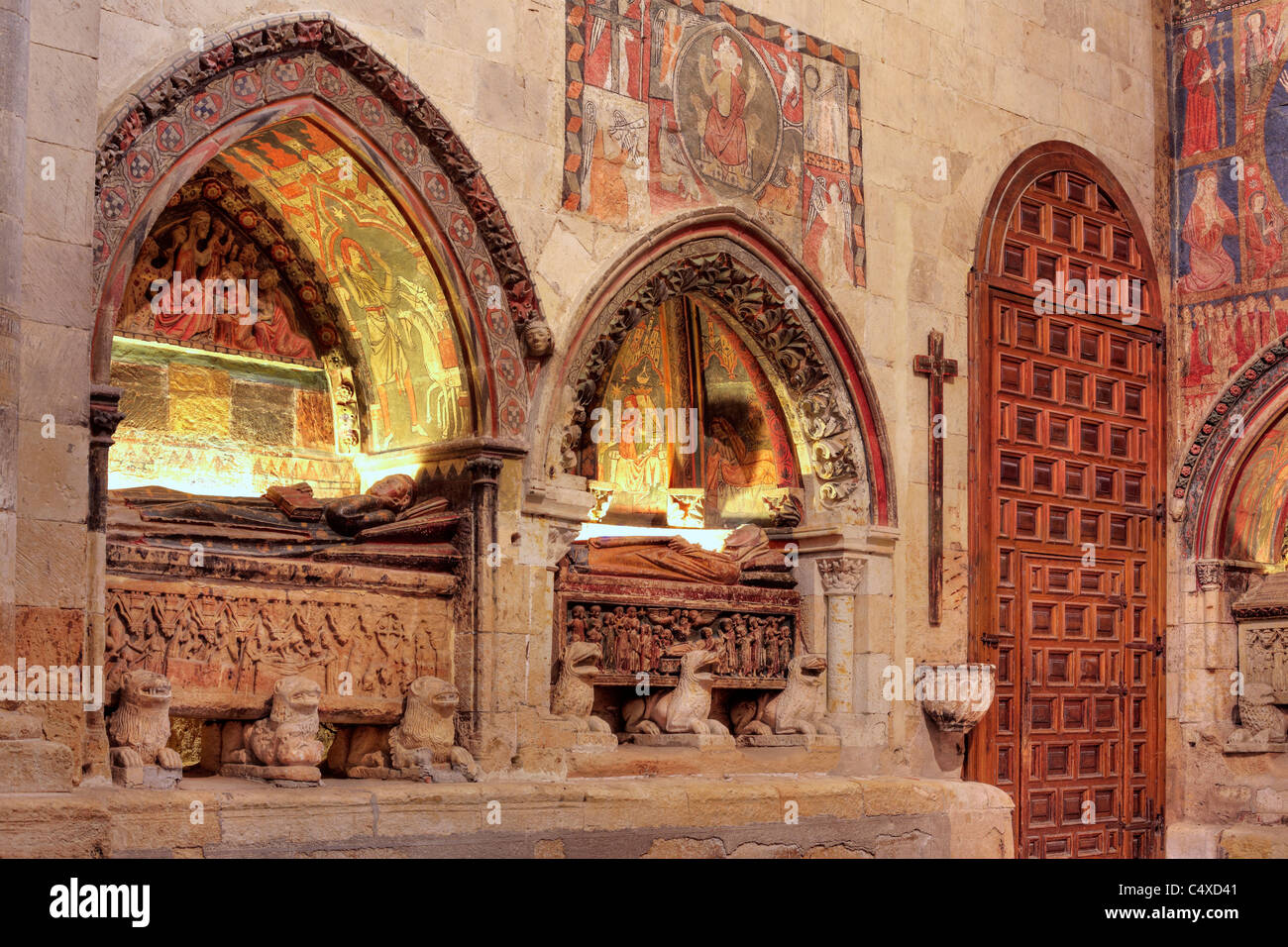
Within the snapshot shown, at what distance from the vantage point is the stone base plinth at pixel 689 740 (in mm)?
10422

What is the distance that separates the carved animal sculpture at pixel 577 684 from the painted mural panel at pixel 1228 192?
19.0 feet

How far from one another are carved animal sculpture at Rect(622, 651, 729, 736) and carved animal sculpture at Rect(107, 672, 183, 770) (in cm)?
335

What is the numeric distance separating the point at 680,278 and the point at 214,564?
11.5 ft

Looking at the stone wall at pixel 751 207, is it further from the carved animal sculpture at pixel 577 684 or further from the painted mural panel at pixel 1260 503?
the painted mural panel at pixel 1260 503

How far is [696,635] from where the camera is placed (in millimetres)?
10984

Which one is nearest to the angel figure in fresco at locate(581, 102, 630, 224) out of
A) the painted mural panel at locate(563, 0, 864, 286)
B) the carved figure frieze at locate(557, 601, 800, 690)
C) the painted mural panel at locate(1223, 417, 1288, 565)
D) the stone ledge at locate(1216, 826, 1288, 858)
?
the painted mural panel at locate(563, 0, 864, 286)

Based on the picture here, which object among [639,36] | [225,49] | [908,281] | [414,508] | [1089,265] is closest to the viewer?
[225,49]

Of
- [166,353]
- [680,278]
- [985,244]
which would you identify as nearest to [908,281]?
[985,244]

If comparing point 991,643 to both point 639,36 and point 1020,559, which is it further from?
point 639,36

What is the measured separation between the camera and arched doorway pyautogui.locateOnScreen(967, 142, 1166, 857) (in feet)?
40.0

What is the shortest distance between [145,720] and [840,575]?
15.9 feet

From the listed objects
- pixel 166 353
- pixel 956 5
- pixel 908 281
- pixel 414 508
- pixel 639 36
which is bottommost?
pixel 414 508

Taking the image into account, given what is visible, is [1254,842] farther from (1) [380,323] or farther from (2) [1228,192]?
(1) [380,323]

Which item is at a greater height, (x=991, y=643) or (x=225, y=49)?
(x=225, y=49)
